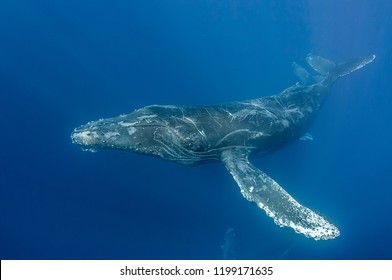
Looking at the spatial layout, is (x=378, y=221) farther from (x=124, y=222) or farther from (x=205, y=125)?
(x=205, y=125)

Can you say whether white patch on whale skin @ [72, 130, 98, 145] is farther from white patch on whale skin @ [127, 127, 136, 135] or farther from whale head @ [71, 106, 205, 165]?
white patch on whale skin @ [127, 127, 136, 135]

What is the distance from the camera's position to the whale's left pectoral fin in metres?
7.17

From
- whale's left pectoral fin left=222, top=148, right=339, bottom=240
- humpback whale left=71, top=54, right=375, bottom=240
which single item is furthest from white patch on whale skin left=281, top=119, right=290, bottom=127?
whale's left pectoral fin left=222, top=148, right=339, bottom=240

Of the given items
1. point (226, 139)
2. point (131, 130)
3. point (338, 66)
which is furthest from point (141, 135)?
point (338, 66)

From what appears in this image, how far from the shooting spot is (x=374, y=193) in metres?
22.9

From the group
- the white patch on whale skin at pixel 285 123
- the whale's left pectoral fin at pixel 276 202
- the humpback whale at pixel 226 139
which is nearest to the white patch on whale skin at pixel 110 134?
the humpback whale at pixel 226 139

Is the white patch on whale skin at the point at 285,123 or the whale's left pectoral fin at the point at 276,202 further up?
the white patch on whale skin at the point at 285,123

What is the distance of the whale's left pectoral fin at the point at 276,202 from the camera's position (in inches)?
282

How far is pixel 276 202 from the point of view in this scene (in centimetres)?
780

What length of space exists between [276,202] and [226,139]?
230cm

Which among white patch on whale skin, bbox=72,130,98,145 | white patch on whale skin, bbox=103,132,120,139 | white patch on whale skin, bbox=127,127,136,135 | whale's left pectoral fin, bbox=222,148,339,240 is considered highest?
white patch on whale skin, bbox=127,127,136,135

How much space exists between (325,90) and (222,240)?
360 inches

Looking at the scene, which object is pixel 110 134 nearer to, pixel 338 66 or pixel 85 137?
pixel 85 137

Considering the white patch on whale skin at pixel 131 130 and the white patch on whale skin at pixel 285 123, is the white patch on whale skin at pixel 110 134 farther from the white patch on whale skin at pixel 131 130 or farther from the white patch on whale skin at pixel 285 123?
the white patch on whale skin at pixel 285 123
